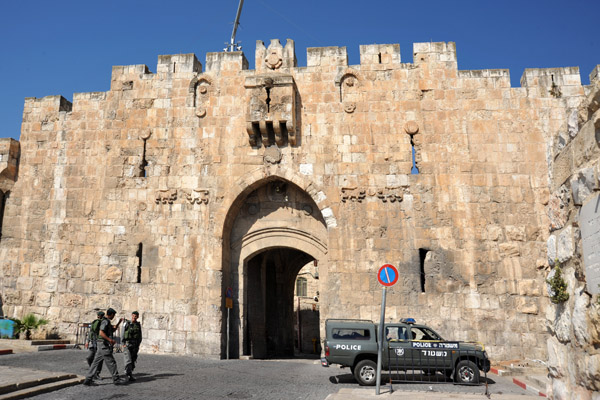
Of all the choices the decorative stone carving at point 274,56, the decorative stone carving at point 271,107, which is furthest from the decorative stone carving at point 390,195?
the decorative stone carving at point 274,56

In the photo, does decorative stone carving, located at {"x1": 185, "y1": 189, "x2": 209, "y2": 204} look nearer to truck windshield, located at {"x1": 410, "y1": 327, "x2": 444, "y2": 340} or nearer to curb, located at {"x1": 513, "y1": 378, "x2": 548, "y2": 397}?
truck windshield, located at {"x1": 410, "y1": 327, "x2": 444, "y2": 340}

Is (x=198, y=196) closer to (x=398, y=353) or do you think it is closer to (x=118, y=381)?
(x=118, y=381)

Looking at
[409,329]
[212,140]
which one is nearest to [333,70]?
[212,140]

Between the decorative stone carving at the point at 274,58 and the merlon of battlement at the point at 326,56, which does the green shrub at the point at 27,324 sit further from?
the merlon of battlement at the point at 326,56

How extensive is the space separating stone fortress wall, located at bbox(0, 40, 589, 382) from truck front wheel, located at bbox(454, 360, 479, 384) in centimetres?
Answer: 330

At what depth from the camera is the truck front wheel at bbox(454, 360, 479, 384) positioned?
→ 382 inches

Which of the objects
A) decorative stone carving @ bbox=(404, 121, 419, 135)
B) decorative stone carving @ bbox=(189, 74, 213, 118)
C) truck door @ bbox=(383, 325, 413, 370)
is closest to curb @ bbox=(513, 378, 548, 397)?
truck door @ bbox=(383, 325, 413, 370)

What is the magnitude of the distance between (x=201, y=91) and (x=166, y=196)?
3.48m

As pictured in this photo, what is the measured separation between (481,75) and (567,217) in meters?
10.9

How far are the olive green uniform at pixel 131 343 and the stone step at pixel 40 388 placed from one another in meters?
0.84

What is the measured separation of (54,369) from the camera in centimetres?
996

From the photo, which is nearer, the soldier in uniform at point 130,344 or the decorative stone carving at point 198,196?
the soldier in uniform at point 130,344

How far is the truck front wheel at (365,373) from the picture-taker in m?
9.53

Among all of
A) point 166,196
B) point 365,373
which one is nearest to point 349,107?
point 166,196
